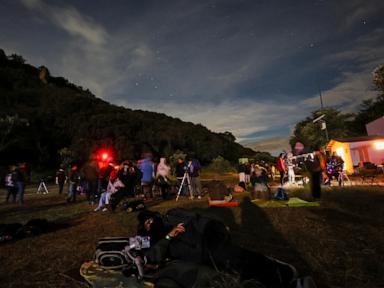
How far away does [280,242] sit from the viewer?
579 centimetres

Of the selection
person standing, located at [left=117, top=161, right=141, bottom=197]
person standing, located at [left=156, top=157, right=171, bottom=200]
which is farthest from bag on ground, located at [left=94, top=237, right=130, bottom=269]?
person standing, located at [left=156, top=157, right=171, bottom=200]

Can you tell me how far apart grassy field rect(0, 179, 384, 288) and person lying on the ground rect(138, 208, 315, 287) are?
1.03 meters

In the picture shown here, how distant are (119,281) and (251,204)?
24.7ft

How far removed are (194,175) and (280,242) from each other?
7.82 metres

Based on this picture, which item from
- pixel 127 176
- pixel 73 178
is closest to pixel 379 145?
pixel 127 176

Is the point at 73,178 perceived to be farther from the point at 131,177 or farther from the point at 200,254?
the point at 200,254

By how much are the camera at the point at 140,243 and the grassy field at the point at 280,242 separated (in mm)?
887

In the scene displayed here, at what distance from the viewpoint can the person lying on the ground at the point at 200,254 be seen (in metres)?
3.21

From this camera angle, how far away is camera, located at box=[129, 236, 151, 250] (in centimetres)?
447

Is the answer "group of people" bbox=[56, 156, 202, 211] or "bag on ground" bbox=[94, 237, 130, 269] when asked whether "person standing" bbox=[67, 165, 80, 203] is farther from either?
"bag on ground" bbox=[94, 237, 130, 269]

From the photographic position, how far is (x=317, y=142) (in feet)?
126

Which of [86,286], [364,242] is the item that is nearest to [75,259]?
[86,286]

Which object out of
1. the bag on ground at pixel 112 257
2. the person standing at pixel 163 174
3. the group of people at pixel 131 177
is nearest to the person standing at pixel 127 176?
the group of people at pixel 131 177

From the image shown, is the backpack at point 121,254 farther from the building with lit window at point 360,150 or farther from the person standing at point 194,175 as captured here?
the building with lit window at point 360,150
